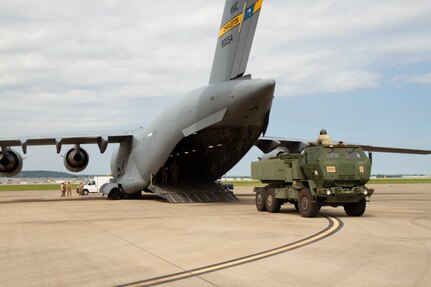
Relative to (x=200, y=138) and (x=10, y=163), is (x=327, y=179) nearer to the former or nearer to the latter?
(x=200, y=138)

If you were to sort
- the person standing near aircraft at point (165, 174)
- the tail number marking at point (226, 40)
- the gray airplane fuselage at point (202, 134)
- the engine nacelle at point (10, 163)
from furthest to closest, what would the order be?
the engine nacelle at point (10, 163)
the person standing near aircraft at point (165, 174)
the tail number marking at point (226, 40)
the gray airplane fuselage at point (202, 134)

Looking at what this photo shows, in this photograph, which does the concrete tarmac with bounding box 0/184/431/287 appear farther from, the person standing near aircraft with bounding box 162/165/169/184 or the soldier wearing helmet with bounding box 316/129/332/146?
the person standing near aircraft with bounding box 162/165/169/184

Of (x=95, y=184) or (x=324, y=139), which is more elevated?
(x=324, y=139)

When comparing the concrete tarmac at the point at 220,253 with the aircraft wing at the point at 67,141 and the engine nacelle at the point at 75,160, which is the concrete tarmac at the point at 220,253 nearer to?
the aircraft wing at the point at 67,141

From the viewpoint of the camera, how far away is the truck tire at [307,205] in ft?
44.4

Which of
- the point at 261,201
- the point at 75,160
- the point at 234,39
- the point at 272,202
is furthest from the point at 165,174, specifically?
the point at 272,202

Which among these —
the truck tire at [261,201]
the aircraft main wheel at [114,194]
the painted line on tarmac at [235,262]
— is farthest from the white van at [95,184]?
the painted line on tarmac at [235,262]

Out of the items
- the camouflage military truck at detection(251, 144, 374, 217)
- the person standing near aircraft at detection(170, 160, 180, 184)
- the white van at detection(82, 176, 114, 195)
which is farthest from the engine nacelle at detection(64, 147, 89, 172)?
the white van at detection(82, 176, 114, 195)

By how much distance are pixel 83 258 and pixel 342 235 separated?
509cm

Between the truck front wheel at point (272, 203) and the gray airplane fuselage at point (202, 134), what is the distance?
11.1 feet

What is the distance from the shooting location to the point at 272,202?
51.6 ft

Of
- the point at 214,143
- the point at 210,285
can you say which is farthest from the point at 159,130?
the point at 210,285

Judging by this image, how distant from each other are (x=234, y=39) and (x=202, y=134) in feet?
14.6

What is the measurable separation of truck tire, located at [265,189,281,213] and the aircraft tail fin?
4.64 m
